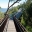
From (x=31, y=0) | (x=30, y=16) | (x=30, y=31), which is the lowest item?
(x=30, y=31)

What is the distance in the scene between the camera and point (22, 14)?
4525cm

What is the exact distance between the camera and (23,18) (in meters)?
44.2

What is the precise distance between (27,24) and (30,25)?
8.34ft

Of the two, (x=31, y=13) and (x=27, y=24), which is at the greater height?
(x=31, y=13)

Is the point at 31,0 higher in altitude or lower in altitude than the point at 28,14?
higher

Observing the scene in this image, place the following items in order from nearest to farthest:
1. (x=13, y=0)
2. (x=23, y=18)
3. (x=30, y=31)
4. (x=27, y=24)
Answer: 1. (x=30, y=31)
2. (x=27, y=24)
3. (x=23, y=18)
4. (x=13, y=0)

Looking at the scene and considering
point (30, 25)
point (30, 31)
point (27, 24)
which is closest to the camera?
point (30, 31)

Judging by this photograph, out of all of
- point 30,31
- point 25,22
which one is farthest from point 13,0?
point 30,31

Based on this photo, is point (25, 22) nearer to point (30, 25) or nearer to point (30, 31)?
point (30, 25)

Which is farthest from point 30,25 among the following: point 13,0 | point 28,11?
point 13,0

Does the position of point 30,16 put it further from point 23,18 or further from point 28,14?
point 23,18

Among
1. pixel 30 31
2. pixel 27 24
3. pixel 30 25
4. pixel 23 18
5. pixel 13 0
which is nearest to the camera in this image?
pixel 30 31

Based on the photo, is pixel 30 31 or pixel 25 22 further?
pixel 25 22

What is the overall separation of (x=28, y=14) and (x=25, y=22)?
10.7 feet
